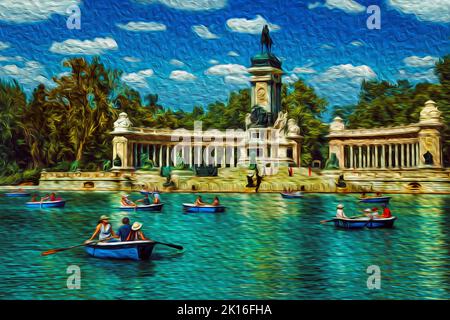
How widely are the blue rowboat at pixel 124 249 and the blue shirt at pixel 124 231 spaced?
0.18m

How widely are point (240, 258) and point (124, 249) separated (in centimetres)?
272

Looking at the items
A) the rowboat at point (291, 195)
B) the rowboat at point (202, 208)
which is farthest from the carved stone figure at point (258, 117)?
the rowboat at point (202, 208)

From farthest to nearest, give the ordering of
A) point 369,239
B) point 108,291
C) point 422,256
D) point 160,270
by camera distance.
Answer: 1. point 369,239
2. point 422,256
3. point 160,270
4. point 108,291

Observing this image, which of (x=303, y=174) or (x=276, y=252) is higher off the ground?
(x=303, y=174)

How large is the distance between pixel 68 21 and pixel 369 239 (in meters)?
10.4

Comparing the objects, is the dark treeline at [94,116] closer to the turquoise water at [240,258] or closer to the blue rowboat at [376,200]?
the blue rowboat at [376,200]

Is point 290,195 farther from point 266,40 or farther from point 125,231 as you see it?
point 125,231

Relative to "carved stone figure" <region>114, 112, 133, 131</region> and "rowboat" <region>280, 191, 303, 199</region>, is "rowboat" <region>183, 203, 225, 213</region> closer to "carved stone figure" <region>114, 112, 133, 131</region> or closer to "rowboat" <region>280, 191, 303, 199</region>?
"rowboat" <region>280, 191, 303, 199</region>

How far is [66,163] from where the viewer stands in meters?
26.2

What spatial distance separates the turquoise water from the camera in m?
11.9

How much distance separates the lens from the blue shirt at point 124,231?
540 inches

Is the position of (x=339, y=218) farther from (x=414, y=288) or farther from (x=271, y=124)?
(x=271, y=124)

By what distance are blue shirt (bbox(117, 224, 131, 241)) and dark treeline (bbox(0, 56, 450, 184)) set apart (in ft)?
28.6

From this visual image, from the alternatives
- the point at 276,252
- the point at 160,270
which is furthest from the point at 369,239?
the point at 160,270
